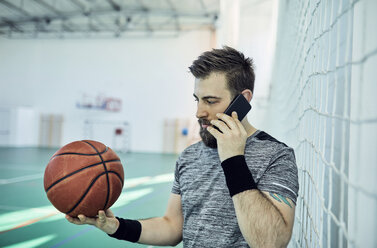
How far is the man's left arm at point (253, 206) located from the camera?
3.70 ft

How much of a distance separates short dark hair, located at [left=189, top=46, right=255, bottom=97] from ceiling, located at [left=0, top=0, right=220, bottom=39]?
430 inches

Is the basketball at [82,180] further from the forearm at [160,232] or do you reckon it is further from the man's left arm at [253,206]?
the man's left arm at [253,206]

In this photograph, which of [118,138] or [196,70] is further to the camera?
[118,138]

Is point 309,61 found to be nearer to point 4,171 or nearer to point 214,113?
point 214,113

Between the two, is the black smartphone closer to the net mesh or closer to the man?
the man

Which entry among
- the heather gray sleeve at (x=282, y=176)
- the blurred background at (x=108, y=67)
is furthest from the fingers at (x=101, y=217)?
the blurred background at (x=108, y=67)

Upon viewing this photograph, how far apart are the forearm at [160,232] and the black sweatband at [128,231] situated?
0.12ft

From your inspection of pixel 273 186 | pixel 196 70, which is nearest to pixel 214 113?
pixel 196 70

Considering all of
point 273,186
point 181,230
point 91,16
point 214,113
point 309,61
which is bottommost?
point 181,230

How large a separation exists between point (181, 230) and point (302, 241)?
806 mm

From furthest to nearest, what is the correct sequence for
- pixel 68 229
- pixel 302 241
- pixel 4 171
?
pixel 4 171, pixel 68 229, pixel 302 241

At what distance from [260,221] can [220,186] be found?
12.3 inches

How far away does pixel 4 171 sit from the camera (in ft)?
22.9

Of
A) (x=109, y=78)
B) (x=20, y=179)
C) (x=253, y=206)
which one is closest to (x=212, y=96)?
(x=253, y=206)
